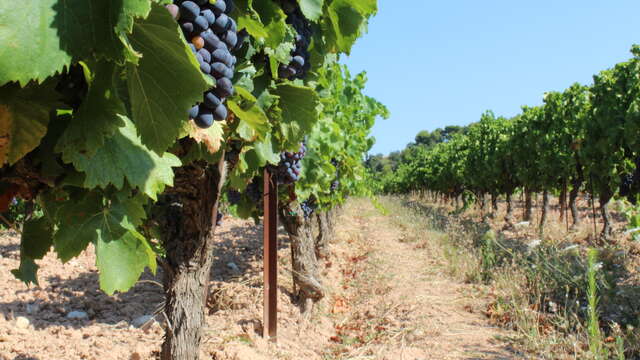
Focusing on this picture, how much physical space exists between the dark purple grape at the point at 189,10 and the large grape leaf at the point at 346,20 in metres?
0.86

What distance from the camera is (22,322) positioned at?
15.0 feet

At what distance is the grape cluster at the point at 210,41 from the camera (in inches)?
47.3

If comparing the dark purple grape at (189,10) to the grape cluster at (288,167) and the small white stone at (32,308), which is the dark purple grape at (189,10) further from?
the small white stone at (32,308)

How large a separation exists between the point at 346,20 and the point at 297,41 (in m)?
0.25

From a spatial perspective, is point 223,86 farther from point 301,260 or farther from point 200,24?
point 301,260

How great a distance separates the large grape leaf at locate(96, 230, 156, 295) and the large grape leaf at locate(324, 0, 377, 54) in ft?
3.90

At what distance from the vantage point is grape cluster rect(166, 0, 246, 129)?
1.20 meters

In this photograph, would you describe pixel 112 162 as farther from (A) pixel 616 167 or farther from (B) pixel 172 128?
(A) pixel 616 167

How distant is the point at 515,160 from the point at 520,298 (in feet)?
36.6

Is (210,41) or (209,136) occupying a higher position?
(210,41)

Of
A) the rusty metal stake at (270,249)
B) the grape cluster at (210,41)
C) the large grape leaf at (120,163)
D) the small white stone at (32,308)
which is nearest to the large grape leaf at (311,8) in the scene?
the grape cluster at (210,41)

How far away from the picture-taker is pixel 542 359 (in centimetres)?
411

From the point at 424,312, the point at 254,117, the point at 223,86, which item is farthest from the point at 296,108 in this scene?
the point at 424,312

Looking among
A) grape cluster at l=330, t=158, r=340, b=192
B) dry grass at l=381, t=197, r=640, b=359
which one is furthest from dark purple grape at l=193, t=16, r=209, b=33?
grape cluster at l=330, t=158, r=340, b=192
